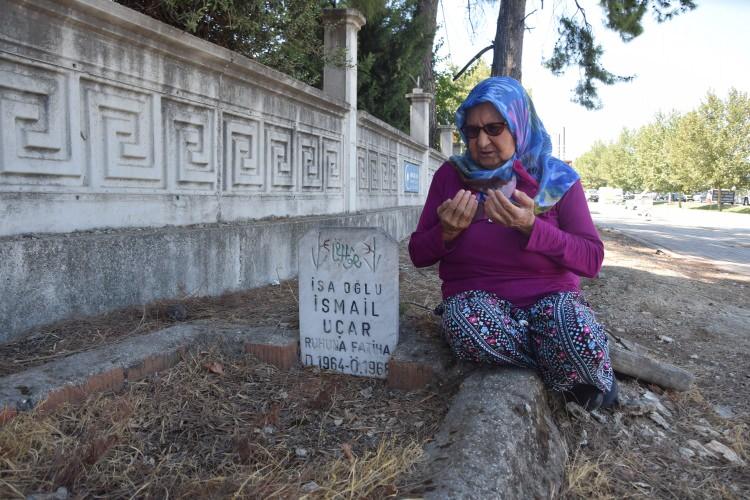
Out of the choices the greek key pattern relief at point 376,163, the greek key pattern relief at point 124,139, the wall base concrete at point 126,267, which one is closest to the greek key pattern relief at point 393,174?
the greek key pattern relief at point 376,163

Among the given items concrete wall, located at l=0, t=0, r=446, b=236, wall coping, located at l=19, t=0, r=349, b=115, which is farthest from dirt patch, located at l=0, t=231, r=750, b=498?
wall coping, located at l=19, t=0, r=349, b=115

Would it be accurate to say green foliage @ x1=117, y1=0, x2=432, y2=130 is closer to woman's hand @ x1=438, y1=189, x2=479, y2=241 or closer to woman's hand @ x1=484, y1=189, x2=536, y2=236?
woman's hand @ x1=438, y1=189, x2=479, y2=241

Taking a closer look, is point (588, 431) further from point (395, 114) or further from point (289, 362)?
point (395, 114)

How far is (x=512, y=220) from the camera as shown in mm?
2111

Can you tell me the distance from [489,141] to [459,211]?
0.37 m

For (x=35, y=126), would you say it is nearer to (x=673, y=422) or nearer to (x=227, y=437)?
(x=227, y=437)

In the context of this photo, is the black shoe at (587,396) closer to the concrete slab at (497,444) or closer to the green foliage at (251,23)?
the concrete slab at (497,444)

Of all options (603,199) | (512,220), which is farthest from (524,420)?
(603,199)

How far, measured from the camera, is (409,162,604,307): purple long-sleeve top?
2.29 metres

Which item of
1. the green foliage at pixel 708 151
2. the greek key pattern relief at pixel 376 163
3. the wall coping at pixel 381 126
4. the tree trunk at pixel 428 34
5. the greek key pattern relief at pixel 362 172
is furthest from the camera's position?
the green foliage at pixel 708 151

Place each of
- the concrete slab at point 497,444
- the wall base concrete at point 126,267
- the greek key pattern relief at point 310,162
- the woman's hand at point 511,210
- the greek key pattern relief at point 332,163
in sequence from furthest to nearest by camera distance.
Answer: the greek key pattern relief at point 332,163
the greek key pattern relief at point 310,162
the wall base concrete at point 126,267
the woman's hand at point 511,210
the concrete slab at point 497,444

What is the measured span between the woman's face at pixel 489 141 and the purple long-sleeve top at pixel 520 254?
86mm

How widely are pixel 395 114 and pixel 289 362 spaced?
35.0 feet

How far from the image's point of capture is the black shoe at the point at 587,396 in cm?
230
